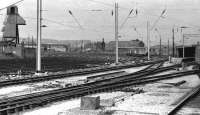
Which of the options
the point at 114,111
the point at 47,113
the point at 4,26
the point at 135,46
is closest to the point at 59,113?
the point at 47,113

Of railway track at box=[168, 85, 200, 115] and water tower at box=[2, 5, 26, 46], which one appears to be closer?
railway track at box=[168, 85, 200, 115]

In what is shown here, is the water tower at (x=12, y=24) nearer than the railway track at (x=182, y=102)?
No

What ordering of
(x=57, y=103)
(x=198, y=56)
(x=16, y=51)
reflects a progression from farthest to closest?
1. (x=16, y=51)
2. (x=198, y=56)
3. (x=57, y=103)

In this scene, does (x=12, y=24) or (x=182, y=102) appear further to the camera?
(x=12, y=24)

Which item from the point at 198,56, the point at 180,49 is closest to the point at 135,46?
the point at 180,49

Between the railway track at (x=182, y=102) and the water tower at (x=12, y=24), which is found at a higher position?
the water tower at (x=12, y=24)

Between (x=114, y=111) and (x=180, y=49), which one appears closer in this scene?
(x=114, y=111)

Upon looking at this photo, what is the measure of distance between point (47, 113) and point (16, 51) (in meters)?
109

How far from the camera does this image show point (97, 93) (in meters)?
21.1

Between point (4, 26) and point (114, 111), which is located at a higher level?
point (4, 26)

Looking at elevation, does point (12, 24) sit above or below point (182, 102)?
above

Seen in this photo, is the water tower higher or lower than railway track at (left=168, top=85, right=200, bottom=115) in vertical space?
higher

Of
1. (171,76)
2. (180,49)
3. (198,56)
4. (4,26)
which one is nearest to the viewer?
(171,76)

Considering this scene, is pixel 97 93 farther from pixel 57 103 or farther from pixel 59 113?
pixel 59 113
